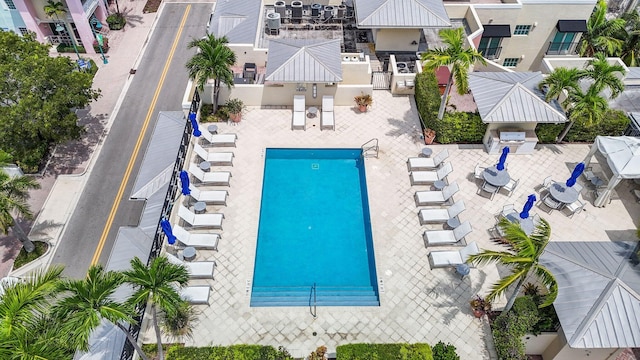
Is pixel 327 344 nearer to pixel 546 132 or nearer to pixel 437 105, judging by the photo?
pixel 437 105

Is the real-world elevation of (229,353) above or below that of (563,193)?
below

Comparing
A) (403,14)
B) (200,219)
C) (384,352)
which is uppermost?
(403,14)

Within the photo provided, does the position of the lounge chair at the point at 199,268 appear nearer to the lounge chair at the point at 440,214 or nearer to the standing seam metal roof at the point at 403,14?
the lounge chair at the point at 440,214

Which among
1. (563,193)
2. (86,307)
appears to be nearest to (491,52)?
(563,193)

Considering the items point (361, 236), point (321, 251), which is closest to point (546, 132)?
point (361, 236)

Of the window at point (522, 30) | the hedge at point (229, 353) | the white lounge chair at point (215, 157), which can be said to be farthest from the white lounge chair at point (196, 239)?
the window at point (522, 30)

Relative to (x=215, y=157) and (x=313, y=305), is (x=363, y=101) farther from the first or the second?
(x=313, y=305)

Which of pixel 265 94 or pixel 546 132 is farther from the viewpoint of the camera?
pixel 265 94
